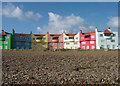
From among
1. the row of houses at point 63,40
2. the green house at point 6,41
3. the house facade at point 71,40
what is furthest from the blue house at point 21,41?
the house facade at point 71,40

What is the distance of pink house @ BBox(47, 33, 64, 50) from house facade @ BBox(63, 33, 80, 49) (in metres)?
2.21

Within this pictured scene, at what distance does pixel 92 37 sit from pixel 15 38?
3339 centimetres

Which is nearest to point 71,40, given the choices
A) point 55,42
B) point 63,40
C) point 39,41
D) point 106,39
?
point 63,40

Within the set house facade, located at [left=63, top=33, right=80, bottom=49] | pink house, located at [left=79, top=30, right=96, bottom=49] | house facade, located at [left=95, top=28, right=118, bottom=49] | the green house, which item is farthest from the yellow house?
house facade, located at [left=95, top=28, right=118, bottom=49]

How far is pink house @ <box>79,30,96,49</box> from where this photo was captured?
51719 millimetres

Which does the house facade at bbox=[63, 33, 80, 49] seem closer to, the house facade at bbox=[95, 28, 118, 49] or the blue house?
the house facade at bbox=[95, 28, 118, 49]

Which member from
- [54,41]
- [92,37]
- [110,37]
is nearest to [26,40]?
[54,41]

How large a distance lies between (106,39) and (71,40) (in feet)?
50.7

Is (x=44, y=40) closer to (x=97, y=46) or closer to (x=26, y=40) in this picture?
(x=26, y=40)

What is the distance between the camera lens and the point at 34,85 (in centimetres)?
538

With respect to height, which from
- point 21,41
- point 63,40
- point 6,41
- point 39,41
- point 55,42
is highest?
point 63,40

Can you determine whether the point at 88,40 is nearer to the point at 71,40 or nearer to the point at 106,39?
the point at 106,39

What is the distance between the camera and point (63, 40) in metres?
58.7

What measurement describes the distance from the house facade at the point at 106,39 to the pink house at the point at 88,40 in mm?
1656
